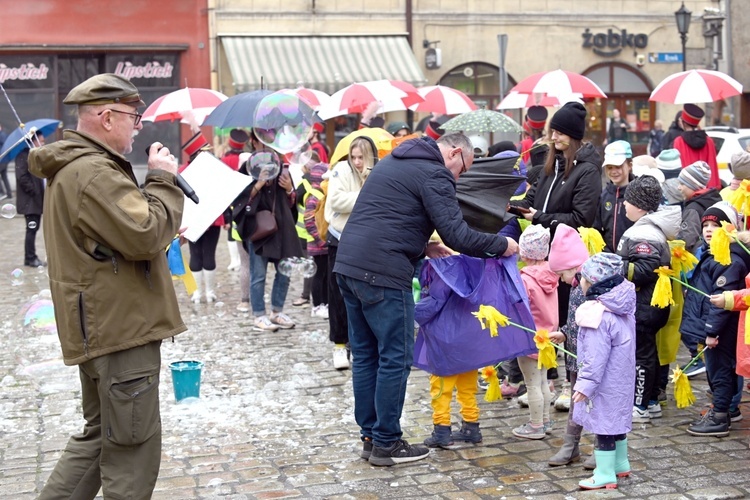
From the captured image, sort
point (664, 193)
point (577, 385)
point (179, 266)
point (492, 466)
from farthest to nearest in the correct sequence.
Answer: point (179, 266) < point (664, 193) < point (492, 466) < point (577, 385)

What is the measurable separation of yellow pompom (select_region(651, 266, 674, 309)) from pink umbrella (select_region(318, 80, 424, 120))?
614 centimetres

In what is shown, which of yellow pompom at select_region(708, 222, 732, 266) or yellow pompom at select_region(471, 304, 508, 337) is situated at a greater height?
yellow pompom at select_region(708, 222, 732, 266)

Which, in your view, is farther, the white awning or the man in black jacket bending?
the white awning

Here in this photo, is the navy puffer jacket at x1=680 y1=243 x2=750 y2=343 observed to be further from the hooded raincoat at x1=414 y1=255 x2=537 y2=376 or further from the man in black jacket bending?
the man in black jacket bending

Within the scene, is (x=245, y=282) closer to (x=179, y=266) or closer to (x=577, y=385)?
(x=179, y=266)

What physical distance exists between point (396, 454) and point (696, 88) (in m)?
6.98

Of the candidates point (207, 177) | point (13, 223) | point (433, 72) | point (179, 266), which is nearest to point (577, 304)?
point (207, 177)

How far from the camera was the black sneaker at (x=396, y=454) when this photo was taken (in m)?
5.75

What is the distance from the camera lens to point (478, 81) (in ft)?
84.4

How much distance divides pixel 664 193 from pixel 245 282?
4406 mm

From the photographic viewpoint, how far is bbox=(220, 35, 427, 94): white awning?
2345cm

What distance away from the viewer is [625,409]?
533 cm

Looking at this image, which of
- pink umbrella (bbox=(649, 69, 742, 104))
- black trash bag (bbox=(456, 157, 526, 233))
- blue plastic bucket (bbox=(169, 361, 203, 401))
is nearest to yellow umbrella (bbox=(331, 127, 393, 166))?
black trash bag (bbox=(456, 157, 526, 233))

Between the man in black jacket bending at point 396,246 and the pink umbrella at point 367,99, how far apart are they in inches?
247
